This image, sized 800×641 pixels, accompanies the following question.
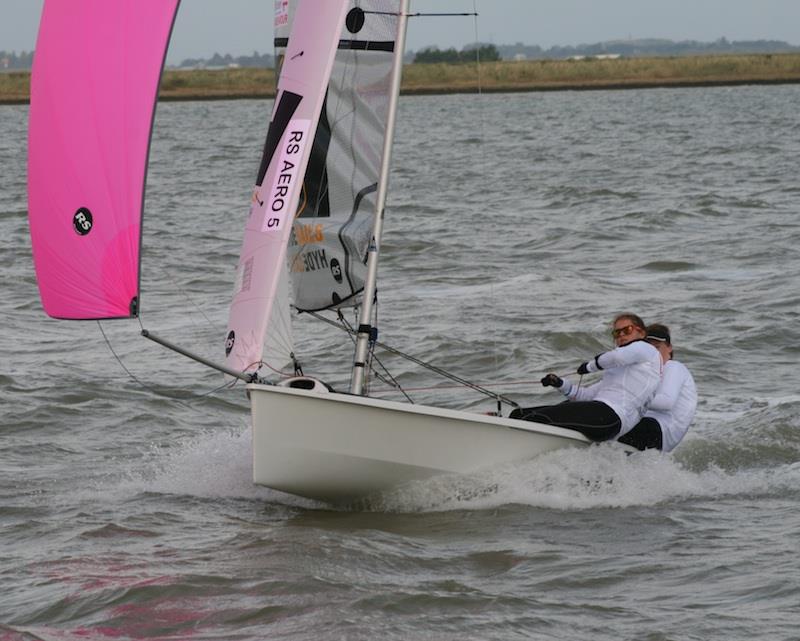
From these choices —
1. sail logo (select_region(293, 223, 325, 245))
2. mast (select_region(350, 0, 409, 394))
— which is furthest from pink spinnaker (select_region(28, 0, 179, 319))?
sail logo (select_region(293, 223, 325, 245))

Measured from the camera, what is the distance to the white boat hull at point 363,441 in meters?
5.87

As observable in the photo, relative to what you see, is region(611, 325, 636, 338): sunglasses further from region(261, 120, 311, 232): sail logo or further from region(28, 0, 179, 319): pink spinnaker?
region(28, 0, 179, 319): pink spinnaker

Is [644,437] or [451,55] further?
[451,55]

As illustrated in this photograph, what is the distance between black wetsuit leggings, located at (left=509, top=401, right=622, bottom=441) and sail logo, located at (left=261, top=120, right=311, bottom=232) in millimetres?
1443

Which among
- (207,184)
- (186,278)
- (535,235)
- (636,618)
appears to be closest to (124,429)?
(636,618)

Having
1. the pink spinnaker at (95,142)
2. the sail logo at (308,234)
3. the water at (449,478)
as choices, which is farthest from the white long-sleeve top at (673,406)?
the pink spinnaker at (95,142)

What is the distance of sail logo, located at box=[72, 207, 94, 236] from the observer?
5.64 m

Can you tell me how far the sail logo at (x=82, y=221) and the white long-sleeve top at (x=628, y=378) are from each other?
2.33m

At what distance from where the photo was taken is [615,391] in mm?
6656

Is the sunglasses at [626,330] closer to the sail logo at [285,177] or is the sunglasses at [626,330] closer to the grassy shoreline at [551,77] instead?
the sail logo at [285,177]

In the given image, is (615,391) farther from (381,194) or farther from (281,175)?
(281,175)

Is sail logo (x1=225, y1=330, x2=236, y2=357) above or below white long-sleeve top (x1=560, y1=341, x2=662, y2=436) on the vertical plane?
above

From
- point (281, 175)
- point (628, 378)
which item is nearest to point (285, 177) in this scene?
point (281, 175)

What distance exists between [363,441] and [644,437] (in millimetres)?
1493
